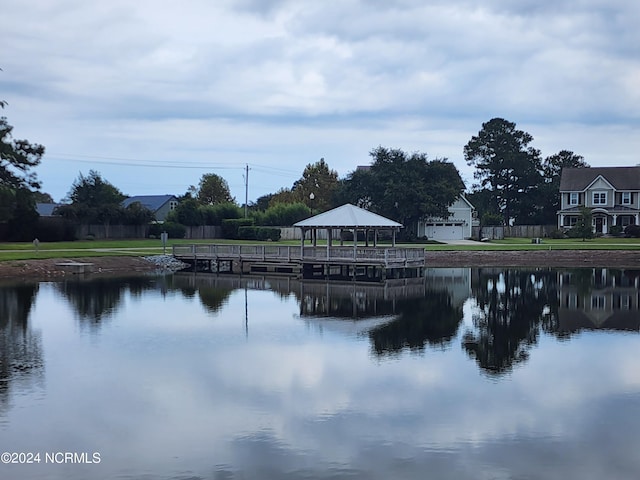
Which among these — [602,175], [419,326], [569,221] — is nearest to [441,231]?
[569,221]

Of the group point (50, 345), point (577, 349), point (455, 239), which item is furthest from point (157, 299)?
point (455, 239)

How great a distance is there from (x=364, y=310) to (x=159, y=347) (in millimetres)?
10487

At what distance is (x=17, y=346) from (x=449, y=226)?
195 feet

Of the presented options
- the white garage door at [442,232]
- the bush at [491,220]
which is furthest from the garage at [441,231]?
the bush at [491,220]

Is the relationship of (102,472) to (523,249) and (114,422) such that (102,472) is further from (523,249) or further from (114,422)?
(523,249)

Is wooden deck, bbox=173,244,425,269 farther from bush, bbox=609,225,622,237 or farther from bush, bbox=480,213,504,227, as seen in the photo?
bush, bbox=480,213,504,227

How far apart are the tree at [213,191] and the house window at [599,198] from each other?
54623 millimetres

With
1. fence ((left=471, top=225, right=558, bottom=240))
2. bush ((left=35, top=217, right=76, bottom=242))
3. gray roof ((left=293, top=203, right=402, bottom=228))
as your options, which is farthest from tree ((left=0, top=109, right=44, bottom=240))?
fence ((left=471, top=225, right=558, bottom=240))

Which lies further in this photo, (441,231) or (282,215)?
(282,215)

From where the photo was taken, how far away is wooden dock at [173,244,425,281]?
146ft

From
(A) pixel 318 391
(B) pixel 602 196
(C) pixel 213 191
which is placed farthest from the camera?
(C) pixel 213 191

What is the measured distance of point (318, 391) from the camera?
1597cm

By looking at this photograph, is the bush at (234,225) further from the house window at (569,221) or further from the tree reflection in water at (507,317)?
the tree reflection in water at (507,317)

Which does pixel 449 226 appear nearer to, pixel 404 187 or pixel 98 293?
pixel 404 187
